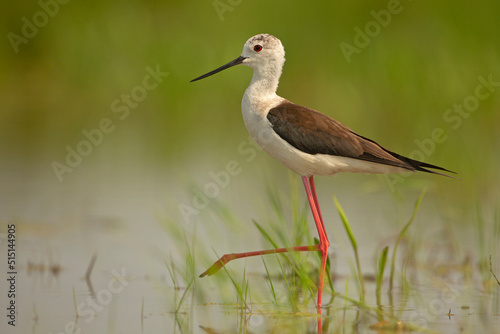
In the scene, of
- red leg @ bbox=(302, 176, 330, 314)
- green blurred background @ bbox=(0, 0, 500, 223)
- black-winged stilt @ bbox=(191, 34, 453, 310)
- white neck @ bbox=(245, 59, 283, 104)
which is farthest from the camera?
green blurred background @ bbox=(0, 0, 500, 223)

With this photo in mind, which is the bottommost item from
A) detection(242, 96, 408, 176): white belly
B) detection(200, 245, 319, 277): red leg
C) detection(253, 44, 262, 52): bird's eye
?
detection(200, 245, 319, 277): red leg

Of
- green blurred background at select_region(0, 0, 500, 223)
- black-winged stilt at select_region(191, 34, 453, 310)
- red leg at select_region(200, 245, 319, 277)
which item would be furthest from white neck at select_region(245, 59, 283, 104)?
green blurred background at select_region(0, 0, 500, 223)

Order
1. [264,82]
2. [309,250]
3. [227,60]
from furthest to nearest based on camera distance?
[227,60]
[264,82]
[309,250]

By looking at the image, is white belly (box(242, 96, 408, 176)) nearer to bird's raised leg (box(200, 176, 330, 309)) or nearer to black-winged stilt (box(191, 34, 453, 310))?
black-winged stilt (box(191, 34, 453, 310))

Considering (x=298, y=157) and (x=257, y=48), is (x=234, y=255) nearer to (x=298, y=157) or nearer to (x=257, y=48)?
(x=298, y=157)

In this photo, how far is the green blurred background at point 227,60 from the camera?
10.6 meters

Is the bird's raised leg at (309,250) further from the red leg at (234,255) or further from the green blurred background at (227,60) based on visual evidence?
the green blurred background at (227,60)

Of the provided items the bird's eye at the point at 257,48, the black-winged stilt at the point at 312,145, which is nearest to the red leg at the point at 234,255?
the black-winged stilt at the point at 312,145

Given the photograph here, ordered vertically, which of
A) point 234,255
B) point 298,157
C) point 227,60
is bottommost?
point 234,255

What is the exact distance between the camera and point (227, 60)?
36.1 ft

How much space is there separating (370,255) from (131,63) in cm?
684

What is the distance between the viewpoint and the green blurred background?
34.9 feet

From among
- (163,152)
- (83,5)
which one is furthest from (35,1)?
(163,152)

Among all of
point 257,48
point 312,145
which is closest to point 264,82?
point 257,48
